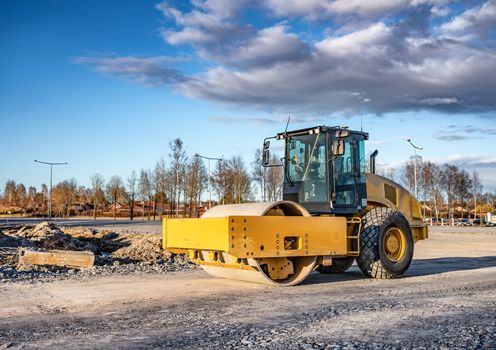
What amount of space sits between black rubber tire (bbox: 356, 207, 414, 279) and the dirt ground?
0.29 metres

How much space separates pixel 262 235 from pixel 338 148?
2680mm

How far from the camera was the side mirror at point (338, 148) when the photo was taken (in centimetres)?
1096

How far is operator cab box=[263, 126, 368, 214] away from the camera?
11.3 meters

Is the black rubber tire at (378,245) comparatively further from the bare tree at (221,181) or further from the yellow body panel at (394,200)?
the bare tree at (221,181)

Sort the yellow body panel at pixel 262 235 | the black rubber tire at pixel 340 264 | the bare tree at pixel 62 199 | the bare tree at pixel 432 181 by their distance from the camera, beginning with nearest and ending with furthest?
the yellow body panel at pixel 262 235 < the black rubber tire at pixel 340 264 < the bare tree at pixel 432 181 < the bare tree at pixel 62 199

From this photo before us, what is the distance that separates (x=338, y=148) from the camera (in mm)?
11000

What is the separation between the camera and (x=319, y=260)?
1068 centimetres

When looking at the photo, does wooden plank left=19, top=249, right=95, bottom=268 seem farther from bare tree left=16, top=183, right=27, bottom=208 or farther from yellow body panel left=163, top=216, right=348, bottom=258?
bare tree left=16, top=183, right=27, bottom=208

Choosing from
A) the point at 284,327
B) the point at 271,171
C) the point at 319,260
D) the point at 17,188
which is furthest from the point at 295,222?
the point at 17,188

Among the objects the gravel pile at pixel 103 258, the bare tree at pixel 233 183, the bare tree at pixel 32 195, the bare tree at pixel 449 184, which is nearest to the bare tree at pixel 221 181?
the bare tree at pixel 233 183

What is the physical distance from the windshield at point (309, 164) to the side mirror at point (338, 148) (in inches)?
13.4

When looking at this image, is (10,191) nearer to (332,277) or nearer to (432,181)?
(432,181)

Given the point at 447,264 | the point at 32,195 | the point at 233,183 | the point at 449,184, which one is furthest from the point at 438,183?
the point at 32,195

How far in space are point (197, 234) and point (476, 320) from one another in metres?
4.90
